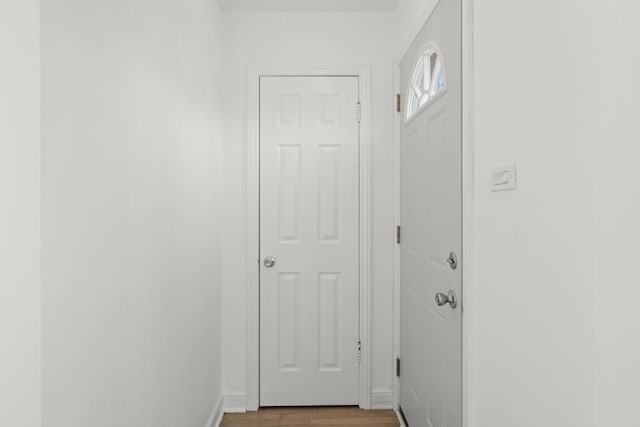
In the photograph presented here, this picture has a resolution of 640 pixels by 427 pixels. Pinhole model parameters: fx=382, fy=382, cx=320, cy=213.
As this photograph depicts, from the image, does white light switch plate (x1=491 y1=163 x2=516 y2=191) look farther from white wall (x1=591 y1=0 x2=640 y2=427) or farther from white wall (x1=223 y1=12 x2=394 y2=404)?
white wall (x1=223 y1=12 x2=394 y2=404)

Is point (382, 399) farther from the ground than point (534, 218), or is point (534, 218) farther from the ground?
point (534, 218)

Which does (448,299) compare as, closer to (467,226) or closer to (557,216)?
(467,226)

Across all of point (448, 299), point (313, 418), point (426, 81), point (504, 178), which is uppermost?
point (426, 81)

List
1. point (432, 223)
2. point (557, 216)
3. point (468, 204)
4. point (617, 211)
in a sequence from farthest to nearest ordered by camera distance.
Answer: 1. point (432, 223)
2. point (468, 204)
3. point (557, 216)
4. point (617, 211)

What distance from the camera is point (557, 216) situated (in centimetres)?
83

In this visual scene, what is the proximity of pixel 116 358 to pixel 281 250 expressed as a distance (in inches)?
53.3

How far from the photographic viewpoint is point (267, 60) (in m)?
2.33

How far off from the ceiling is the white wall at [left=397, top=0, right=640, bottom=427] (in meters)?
1.24

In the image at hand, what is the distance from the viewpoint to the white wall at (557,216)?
26.2 inches

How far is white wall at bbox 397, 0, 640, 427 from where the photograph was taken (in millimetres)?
665

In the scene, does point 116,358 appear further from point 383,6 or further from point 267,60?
point 383,6

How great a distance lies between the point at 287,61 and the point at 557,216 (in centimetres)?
191

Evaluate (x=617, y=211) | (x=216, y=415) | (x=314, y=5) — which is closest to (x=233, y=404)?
(x=216, y=415)

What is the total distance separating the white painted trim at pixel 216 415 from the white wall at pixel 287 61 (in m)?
0.09
